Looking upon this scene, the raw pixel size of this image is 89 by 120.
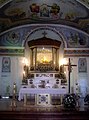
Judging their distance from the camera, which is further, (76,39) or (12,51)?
(76,39)

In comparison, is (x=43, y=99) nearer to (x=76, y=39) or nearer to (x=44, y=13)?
(x=44, y=13)

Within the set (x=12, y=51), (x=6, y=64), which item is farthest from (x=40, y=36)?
(x=6, y=64)

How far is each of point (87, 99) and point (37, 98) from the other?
2.62 m

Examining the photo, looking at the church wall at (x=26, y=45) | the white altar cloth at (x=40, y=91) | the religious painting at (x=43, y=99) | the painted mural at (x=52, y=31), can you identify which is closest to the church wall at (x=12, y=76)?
the church wall at (x=26, y=45)

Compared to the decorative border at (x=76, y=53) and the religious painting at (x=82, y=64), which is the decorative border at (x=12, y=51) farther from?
the religious painting at (x=82, y=64)

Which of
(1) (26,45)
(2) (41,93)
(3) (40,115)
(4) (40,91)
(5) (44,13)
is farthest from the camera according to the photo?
(1) (26,45)

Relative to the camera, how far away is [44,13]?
718 inches

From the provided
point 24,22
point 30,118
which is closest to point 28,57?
point 24,22

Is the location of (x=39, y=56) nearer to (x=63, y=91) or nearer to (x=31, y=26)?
(x=31, y=26)

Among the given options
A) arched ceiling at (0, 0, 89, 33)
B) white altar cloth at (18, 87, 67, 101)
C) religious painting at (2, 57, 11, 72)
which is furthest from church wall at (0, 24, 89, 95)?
white altar cloth at (18, 87, 67, 101)

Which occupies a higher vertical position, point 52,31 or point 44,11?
point 44,11

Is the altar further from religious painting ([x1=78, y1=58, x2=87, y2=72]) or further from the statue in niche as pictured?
religious painting ([x1=78, y1=58, x2=87, y2=72])

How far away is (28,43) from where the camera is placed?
19953 millimetres

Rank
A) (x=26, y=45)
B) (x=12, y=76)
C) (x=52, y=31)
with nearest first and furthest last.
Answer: (x=12, y=76)
(x=26, y=45)
(x=52, y=31)
